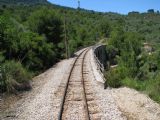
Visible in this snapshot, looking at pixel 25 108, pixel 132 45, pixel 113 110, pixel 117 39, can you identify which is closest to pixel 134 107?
pixel 113 110

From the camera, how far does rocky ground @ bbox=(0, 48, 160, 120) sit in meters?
13.7

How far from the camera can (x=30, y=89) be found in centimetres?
2050

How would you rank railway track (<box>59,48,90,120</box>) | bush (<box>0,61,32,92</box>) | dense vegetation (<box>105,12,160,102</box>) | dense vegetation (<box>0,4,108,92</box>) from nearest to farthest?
1. railway track (<box>59,48,90,120</box>)
2. bush (<box>0,61,32,92</box>)
3. dense vegetation (<box>0,4,108,92</box>)
4. dense vegetation (<box>105,12,160,102</box>)

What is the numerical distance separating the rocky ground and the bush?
0.62 m

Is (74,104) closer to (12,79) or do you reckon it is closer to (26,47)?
(12,79)

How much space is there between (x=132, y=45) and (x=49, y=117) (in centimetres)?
6459

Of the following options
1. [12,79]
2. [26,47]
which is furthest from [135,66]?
[12,79]

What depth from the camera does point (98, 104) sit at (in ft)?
51.4

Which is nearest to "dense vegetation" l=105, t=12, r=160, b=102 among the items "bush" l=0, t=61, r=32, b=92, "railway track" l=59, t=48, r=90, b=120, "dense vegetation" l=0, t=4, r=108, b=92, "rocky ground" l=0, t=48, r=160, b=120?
"rocky ground" l=0, t=48, r=160, b=120

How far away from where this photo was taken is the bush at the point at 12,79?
18.4 m

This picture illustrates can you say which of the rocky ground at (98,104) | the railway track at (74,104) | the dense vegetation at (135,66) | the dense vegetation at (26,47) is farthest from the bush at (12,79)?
the dense vegetation at (135,66)

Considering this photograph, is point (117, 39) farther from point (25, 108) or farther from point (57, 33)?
point (25, 108)

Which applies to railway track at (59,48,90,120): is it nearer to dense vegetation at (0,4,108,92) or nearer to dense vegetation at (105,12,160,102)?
dense vegetation at (105,12,160,102)

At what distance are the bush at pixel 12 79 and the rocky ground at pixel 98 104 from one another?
62 centimetres
